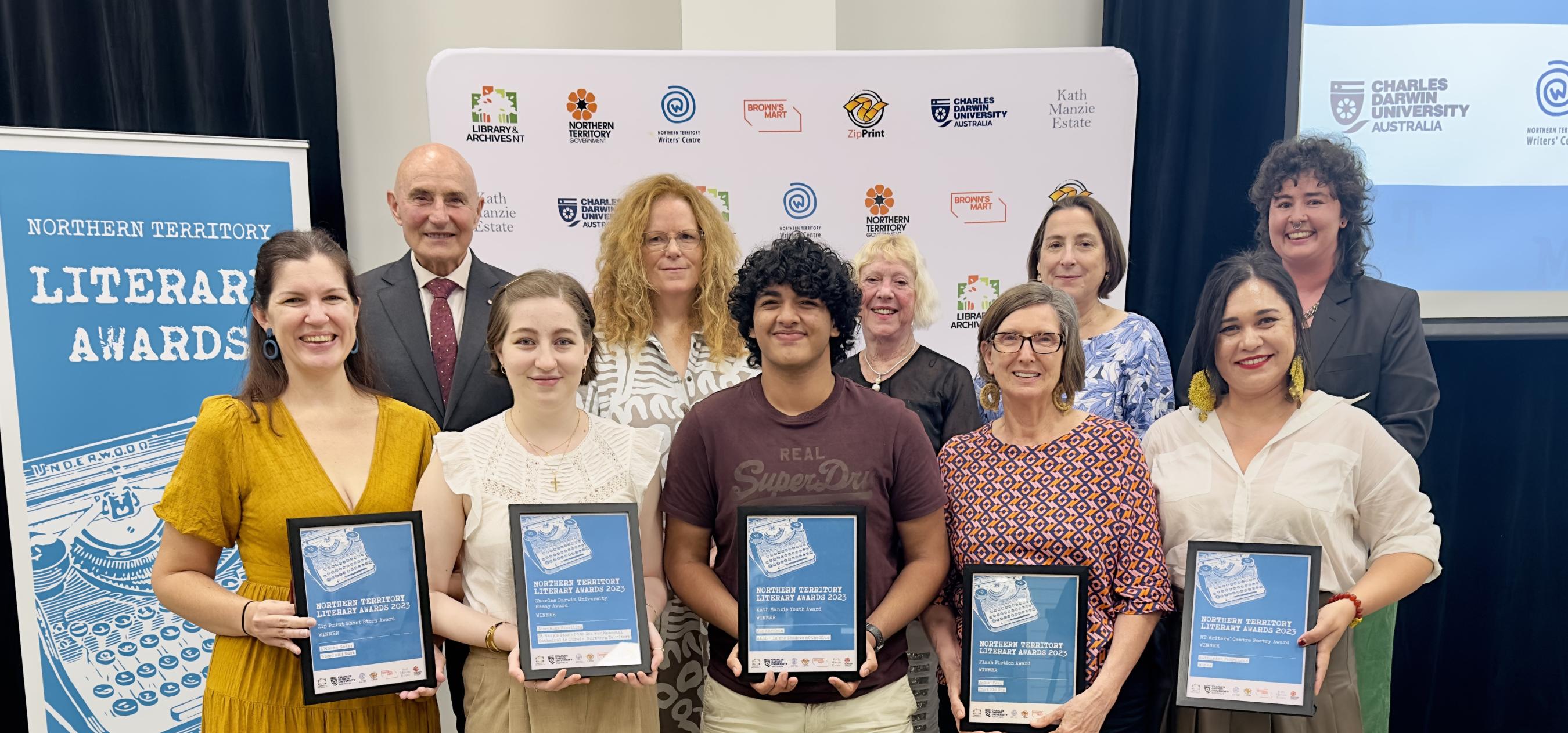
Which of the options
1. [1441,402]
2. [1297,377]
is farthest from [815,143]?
[1441,402]

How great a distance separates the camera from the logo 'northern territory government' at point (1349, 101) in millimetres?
3891

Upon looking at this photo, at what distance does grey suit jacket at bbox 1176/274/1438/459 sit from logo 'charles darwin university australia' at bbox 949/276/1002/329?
1482 millimetres

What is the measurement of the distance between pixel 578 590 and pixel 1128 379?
172cm

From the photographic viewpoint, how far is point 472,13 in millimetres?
4828

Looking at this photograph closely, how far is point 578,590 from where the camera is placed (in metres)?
2.03

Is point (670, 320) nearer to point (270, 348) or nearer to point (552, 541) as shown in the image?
point (552, 541)

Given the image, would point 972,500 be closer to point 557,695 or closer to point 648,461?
point 648,461

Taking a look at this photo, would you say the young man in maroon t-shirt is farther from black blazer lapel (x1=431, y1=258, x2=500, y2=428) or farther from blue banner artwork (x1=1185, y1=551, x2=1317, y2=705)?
black blazer lapel (x1=431, y1=258, x2=500, y2=428)

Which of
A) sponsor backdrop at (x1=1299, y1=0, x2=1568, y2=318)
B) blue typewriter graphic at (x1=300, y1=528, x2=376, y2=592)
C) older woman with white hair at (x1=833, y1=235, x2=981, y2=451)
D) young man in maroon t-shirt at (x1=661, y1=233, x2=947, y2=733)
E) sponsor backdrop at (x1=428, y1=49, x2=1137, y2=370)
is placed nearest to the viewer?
blue typewriter graphic at (x1=300, y1=528, x2=376, y2=592)

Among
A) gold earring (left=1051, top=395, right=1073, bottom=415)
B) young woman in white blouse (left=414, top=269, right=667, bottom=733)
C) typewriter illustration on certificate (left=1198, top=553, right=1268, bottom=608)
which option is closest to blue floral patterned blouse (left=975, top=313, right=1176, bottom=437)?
gold earring (left=1051, top=395, right=1073, bottom=415)

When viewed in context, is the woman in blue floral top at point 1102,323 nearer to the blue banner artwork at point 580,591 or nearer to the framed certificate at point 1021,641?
the framed certificate at point 1021,641

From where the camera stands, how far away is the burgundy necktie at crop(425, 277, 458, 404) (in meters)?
2.76

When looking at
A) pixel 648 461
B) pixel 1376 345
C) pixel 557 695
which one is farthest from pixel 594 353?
pixel 1376 345

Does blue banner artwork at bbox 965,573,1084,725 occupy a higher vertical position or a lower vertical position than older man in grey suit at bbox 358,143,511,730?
lower
